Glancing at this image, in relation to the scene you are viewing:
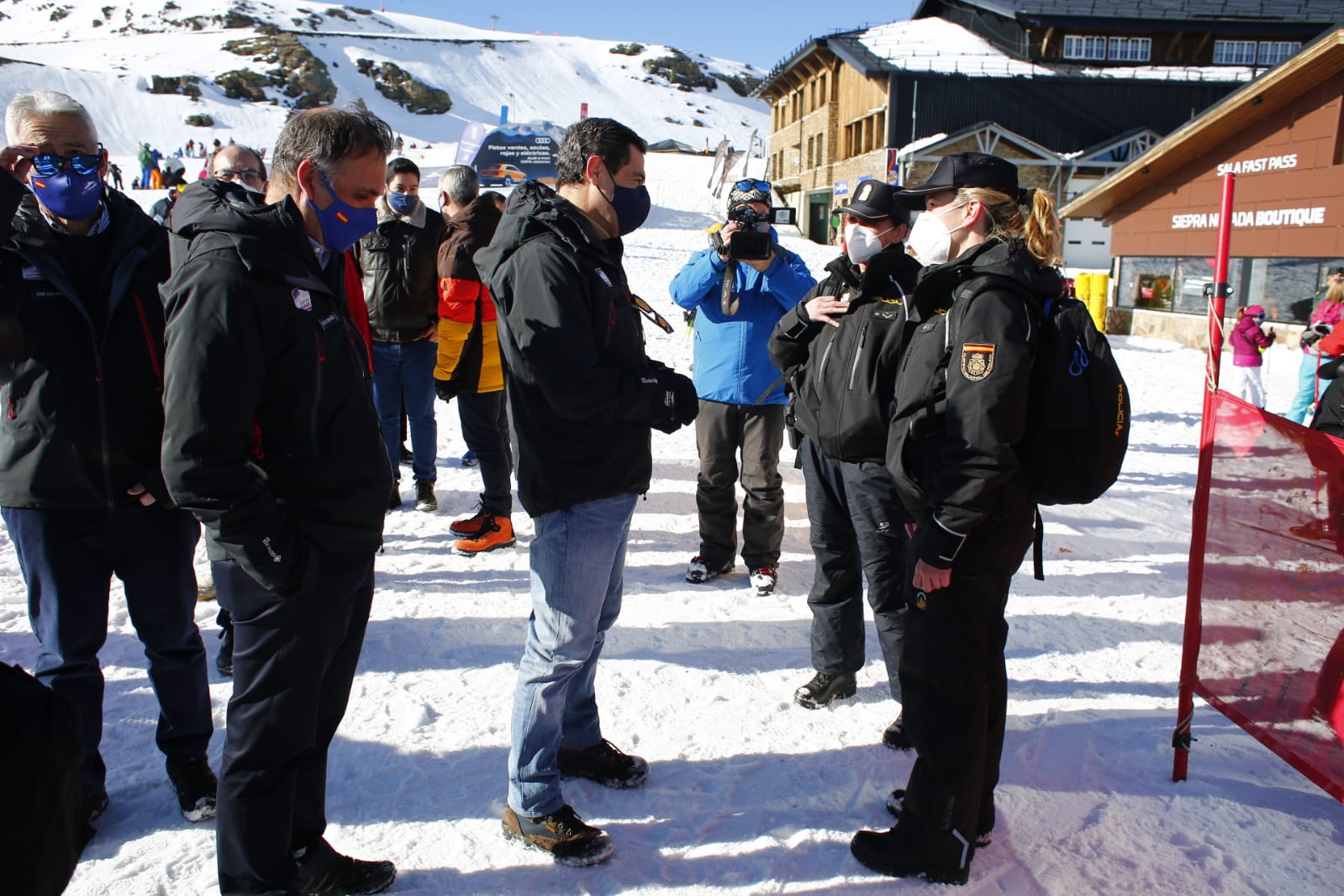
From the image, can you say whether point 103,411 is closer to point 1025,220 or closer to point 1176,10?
point 1025,220

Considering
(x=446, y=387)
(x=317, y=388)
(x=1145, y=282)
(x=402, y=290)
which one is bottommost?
(x=446, y=387)

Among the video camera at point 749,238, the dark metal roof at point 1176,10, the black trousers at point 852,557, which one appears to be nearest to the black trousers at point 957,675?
the black trousers at point 852,557

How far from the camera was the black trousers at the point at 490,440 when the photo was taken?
5059 mm

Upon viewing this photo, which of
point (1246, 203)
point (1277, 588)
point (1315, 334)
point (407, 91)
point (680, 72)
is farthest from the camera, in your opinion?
point (680, 72)

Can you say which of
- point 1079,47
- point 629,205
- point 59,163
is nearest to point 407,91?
point 1079,47

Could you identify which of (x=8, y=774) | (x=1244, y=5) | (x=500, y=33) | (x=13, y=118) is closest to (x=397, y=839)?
(x=8, y=774)

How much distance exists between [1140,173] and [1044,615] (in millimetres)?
16139

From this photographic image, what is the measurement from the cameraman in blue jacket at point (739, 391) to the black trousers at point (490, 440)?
4.14 ft

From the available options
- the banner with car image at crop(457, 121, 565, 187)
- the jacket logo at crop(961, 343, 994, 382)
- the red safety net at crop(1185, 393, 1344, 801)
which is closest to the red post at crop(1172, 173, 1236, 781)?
the red safety net at crop(1185, 393, 1344, 801)

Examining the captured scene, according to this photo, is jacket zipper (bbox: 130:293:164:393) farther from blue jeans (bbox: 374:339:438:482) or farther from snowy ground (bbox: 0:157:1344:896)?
blue jeans (bbox: 374:339:438:482)

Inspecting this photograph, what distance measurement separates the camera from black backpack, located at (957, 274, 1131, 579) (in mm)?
2158

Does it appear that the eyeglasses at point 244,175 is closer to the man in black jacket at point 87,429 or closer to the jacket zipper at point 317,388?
the man in black jacket at point 87,429

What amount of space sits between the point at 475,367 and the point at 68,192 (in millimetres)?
2705

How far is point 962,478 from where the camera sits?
2.15 meters
